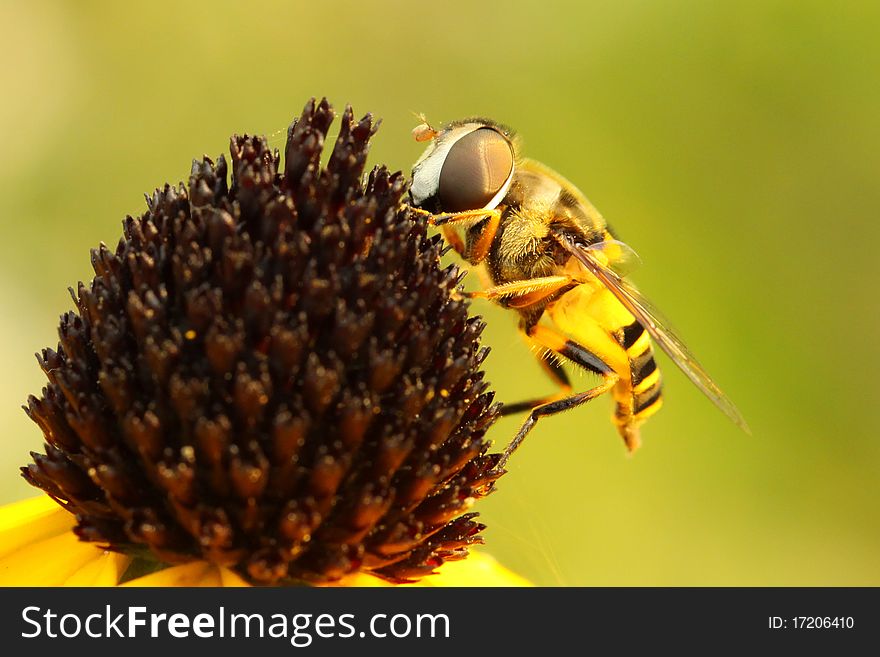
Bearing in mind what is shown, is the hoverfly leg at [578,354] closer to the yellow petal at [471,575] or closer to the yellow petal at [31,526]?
the yellow petal at [471,575]

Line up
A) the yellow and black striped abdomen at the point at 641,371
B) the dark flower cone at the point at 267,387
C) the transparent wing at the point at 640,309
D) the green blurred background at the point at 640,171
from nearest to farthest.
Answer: the dark flower cone at the point at 267,387 → the transparent wing at the point at 640,309 → the yellow and black striped abdomen at the point at 641,371 → the green blurred background at the point at 640,171

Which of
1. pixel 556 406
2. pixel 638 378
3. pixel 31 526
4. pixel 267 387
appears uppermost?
pixel 638 378

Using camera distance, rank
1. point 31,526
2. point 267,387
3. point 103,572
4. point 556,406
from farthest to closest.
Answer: point 556,406
point 31,526
point 103,572
point 267,387

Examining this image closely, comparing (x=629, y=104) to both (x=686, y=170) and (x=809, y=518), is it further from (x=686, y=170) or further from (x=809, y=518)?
(x=809, y=518)

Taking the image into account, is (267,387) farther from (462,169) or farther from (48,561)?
(462,169)

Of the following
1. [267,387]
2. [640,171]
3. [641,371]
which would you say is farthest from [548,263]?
[640,171]

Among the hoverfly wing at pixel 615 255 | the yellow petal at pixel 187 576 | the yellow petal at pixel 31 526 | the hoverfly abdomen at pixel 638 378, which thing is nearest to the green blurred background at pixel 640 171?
the hoverfly abdomen at pixel 638 378
